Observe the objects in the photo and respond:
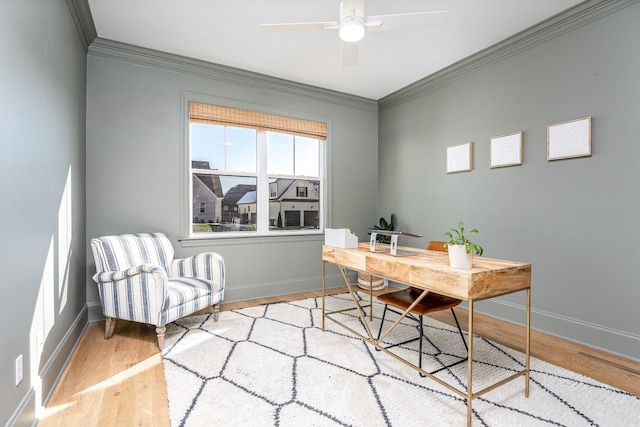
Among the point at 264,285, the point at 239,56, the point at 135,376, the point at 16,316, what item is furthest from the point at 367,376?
the point at 239,56

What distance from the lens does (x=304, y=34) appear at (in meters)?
3.03

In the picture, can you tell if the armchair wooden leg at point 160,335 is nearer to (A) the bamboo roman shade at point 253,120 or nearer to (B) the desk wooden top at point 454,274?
(B) the desk wooden top at point 454,274

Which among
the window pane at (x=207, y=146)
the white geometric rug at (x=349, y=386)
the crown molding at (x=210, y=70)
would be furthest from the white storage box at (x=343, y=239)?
the crown molding at (x=210, y=70)

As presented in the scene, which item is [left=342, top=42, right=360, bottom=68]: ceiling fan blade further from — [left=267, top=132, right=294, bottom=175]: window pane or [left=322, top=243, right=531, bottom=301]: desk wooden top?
[left=267, top=132, right=294, bottom=175]: window pane

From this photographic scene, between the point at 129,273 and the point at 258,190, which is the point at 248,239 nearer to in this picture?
the point at 258,190

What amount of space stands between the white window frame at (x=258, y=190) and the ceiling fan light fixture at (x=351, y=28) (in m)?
2.14

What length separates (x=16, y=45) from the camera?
1.48 metres

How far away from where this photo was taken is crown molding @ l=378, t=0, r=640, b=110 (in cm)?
253

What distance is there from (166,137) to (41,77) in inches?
64.9

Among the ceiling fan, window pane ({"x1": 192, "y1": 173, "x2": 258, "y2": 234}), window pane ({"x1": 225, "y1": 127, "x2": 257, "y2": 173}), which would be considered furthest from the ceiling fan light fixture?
window pane ({"x1": 192, "y1": 173, "x2": 258, "y2": 234})

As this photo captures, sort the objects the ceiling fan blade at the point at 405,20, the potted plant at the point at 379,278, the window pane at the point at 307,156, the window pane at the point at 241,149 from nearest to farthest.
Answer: the ceiling fan blade at the point at 405,20 → the window pane at the point at 241,149 → the potted plant at the point at 379,278 → the window pane at the point at 307,156

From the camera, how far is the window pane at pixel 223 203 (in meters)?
3.76

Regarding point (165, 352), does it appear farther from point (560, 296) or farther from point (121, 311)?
point (560, 296)

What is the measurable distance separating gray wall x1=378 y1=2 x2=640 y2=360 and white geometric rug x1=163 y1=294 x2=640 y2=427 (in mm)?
767
